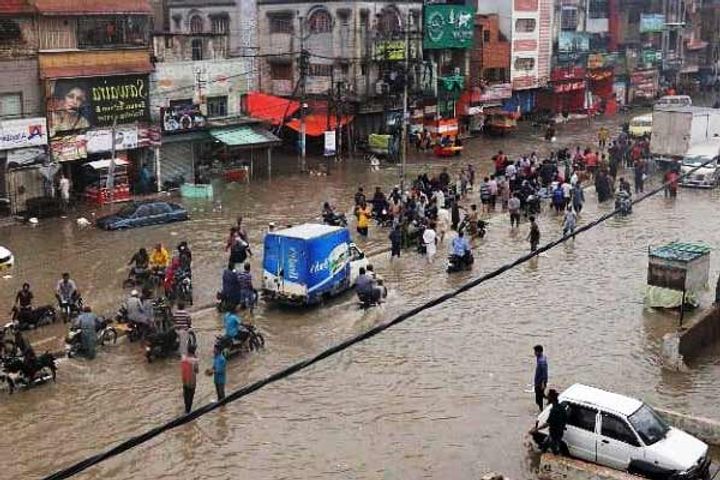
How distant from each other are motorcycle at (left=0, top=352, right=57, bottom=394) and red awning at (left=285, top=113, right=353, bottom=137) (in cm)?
2769

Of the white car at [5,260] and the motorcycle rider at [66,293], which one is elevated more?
the motorcycle rider at [66,293]

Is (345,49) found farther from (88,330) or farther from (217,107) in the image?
(88,330)

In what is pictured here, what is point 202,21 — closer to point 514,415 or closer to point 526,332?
point 526,332

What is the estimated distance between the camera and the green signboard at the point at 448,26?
1972 inches

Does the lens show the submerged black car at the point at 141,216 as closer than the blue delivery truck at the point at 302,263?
No

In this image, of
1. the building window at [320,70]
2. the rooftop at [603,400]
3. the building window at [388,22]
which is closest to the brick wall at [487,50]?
the building window at [388,22]

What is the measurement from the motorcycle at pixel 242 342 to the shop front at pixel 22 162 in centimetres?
1482

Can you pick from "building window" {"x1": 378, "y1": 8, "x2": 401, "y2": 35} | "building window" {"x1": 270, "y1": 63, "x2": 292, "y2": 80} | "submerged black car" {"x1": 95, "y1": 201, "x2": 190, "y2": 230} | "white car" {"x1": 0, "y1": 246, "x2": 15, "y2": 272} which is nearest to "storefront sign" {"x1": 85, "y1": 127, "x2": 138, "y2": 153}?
"submerged black car" {"x1": 95, "y1": 201, "x2": 190, "y2": 230}

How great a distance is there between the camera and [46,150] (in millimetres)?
31047

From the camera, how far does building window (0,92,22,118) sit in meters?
30.0

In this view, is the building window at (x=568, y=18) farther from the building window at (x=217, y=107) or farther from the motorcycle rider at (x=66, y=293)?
the motorcycle rider at (x=66, y=293)

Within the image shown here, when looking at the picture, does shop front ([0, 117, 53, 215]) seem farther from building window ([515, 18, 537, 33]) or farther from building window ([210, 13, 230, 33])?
building window ([515, 18, 537, 33])

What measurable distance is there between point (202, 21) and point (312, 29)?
7683 mm

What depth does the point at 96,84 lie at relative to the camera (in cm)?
3241
